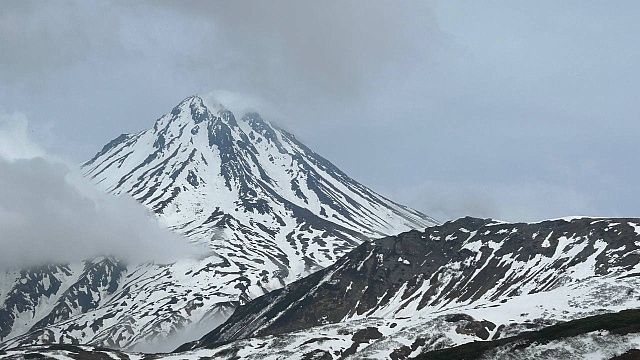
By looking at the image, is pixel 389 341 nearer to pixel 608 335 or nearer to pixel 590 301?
pixel 590 301

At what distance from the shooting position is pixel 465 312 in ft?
470

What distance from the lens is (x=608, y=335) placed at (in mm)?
70250

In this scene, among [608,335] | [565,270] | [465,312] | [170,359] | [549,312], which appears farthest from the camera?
[565,270]

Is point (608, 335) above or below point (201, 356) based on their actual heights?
below

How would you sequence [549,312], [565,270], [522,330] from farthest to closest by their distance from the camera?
[565,270] → [549,312] → [522,330]

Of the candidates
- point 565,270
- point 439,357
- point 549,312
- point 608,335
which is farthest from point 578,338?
point 565,270

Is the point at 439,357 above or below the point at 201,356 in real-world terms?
below

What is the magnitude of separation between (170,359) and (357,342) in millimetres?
45545

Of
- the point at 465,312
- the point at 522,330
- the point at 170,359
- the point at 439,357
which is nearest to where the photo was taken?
the point at 439,357

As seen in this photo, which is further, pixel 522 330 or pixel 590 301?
pixel 590 301

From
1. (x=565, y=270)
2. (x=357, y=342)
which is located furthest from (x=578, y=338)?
(x=565, y=270)

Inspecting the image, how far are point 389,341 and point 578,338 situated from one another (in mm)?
64532

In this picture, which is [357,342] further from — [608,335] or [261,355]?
[608,335]

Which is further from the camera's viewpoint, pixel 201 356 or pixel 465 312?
pixel 201 356
